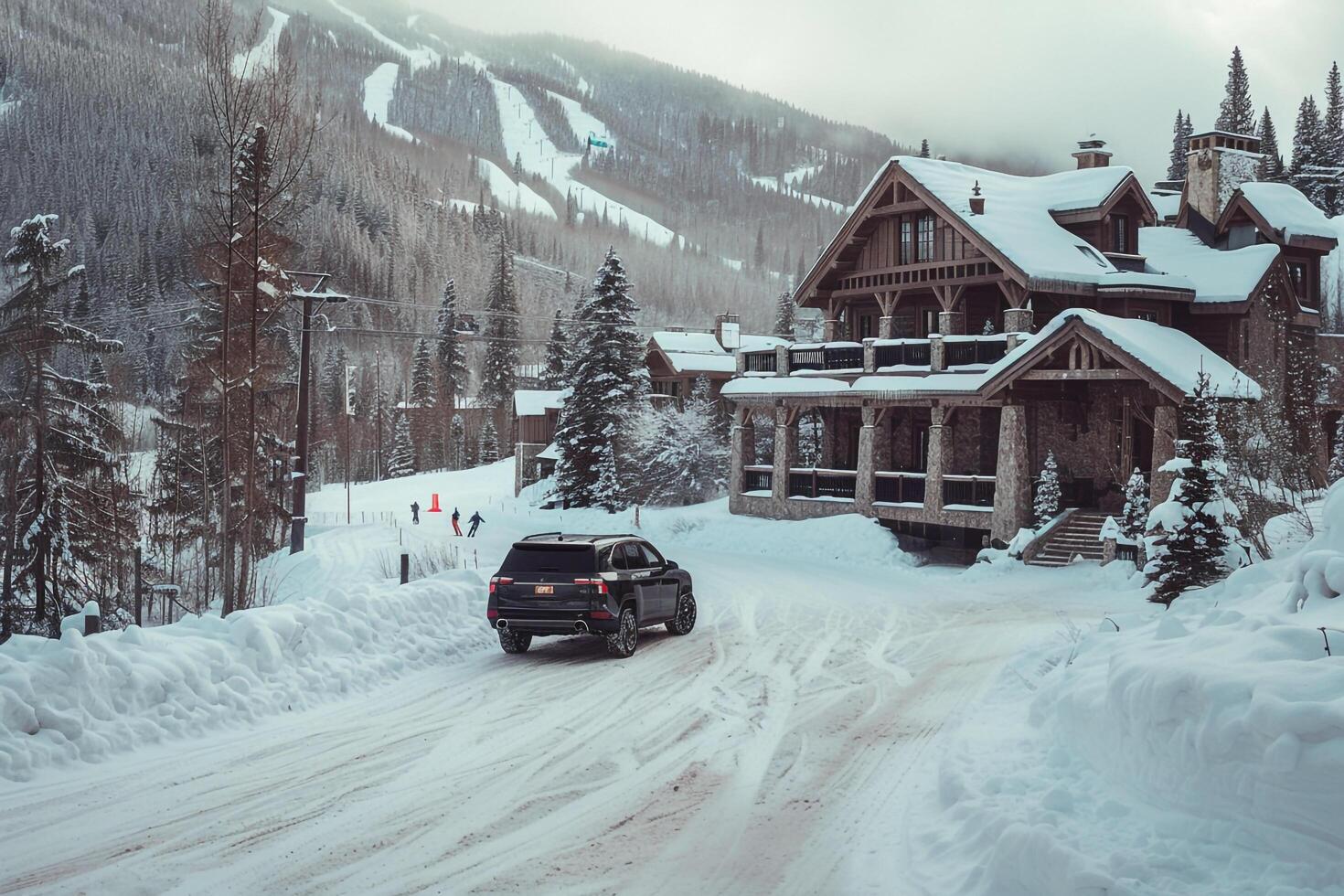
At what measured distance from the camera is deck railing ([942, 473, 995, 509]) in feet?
104

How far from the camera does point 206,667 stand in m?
12.4

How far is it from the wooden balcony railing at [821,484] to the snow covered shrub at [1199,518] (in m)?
18.2

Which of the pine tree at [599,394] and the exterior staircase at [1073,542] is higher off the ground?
the pine tree at [599,394]

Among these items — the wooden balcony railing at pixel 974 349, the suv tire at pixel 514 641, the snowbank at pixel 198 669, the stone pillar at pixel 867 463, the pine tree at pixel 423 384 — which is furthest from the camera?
the pine tree at pixel 423 384

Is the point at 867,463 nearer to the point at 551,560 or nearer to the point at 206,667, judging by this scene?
the point at 551,560

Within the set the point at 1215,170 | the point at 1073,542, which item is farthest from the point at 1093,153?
the point at 1073,542

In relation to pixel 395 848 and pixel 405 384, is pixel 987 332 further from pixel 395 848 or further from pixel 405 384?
pixel 405 384

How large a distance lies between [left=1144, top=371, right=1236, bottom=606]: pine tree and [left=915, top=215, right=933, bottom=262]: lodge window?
19813mm

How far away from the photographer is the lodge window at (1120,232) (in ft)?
120

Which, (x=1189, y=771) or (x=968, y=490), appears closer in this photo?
(x=1189, y=771)

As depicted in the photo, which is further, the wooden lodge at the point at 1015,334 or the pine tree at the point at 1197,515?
the wooden lodge at the point at 1015,334

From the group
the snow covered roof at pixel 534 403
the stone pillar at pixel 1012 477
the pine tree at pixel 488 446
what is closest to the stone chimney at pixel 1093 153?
the stone pillar at pixel 1012 477

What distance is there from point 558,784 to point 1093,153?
38453mm

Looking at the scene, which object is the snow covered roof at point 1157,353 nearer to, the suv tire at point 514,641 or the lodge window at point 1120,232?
Answer: the lodge window at point 1120,232
